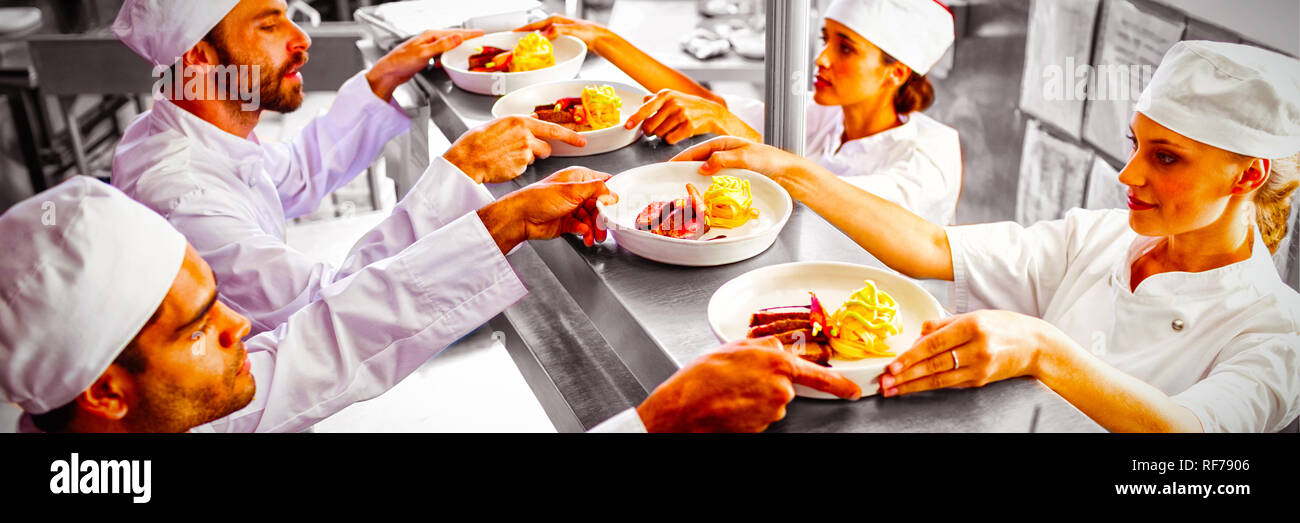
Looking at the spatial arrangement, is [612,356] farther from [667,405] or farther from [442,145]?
[442,145]

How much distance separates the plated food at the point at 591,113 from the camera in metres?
1.70

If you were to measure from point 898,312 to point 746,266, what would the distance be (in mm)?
238

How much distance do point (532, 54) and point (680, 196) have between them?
2.40ft

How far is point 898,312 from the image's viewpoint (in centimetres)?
113

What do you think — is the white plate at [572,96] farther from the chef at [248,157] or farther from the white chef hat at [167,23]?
the white chef hat at [167,23]

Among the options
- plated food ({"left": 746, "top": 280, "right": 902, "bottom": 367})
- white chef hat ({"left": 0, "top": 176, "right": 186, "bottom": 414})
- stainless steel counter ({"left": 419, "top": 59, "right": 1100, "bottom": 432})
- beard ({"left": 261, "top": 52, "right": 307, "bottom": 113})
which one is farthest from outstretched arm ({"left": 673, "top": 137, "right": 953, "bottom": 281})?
Result: beard ({"left": 261, "top": 52, "right": 307, "bottom": 113})

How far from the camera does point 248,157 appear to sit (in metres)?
1.98

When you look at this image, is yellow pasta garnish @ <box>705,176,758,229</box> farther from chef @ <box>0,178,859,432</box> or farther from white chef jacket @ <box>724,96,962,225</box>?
white chef jacket @ <box>724,96,962,225</box>

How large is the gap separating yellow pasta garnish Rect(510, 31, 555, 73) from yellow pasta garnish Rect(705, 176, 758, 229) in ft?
2.67

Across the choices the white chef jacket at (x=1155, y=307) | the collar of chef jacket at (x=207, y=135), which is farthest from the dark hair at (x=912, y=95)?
the collar of chef jacket at (x=207, y=135)

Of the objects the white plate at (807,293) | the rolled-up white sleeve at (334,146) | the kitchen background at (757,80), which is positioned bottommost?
the kitchen background at (757,80)

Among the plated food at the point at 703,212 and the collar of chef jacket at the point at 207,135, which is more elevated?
the plated food at the point at 703,212

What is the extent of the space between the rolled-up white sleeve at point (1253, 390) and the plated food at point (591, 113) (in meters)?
1.01

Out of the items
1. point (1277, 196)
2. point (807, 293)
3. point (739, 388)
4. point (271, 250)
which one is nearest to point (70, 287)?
point (271, 250)
